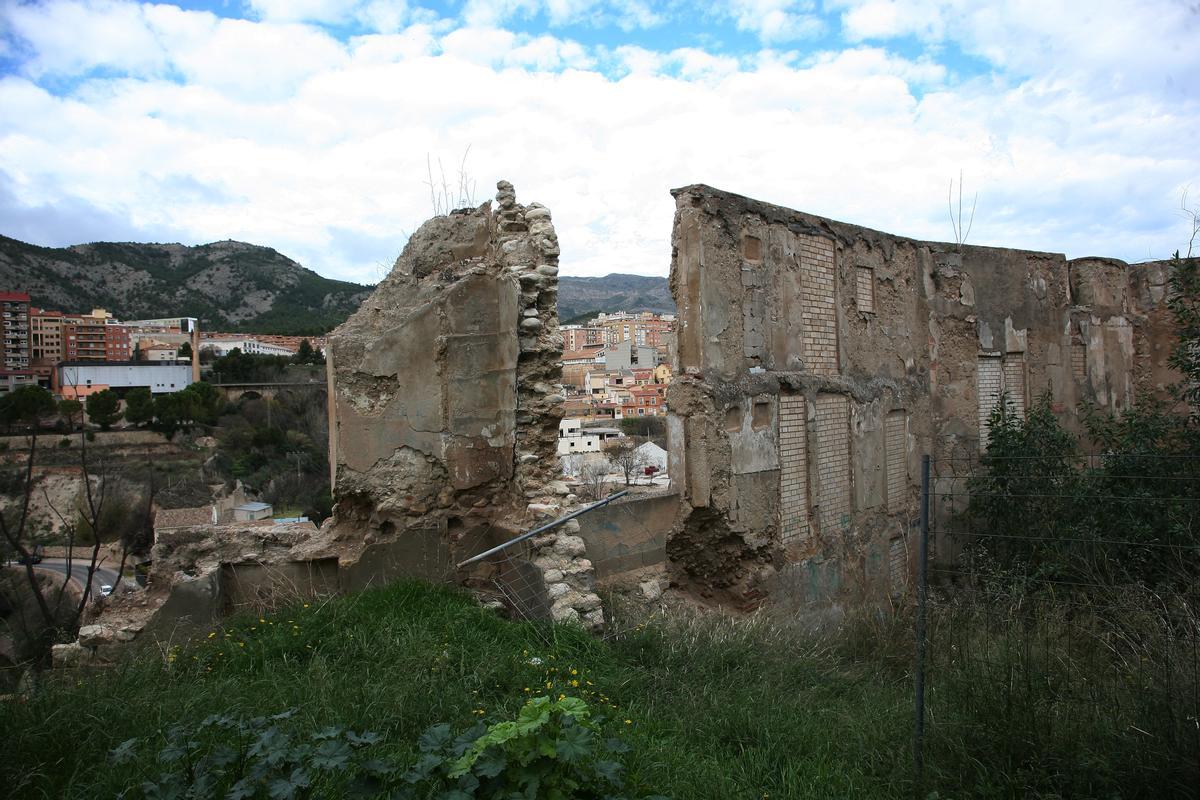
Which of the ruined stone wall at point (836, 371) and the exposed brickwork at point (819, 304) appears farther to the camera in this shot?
the exposed brickwork at point (819, 304)

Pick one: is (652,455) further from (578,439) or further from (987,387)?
(987,387)

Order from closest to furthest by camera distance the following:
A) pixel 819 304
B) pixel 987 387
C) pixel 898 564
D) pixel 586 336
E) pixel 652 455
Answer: pixel 819 304
pixel 898 564
pixel 987 387
pixel 652 455
pixel 586 336

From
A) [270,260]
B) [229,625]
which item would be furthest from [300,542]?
[270,260]

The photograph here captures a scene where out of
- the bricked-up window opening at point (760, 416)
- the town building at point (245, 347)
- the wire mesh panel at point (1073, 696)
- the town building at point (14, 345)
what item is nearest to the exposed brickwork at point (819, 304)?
the bricked-up window opening at point (760, 416)

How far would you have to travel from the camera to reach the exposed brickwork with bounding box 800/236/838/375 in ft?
26.7

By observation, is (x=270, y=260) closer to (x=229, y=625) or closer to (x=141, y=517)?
(x=141, y=517)

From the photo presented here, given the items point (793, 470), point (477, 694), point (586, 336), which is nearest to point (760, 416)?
point (793, 470)

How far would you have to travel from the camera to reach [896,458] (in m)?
9.54

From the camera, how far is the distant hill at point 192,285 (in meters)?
62.8

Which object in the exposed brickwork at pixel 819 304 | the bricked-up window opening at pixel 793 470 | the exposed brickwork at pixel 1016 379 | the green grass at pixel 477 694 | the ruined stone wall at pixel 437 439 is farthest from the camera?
the exposed brickwork at pixel 1016 379

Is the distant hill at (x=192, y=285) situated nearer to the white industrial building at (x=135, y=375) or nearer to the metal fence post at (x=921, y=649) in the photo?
the white industrial building at (x=135, y=375)

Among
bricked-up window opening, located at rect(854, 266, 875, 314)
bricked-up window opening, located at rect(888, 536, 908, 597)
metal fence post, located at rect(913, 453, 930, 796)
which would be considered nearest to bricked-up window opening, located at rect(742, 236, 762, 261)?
bricked-up window opening, located at rect(854, 266, 875, 314)

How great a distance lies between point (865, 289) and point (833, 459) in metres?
2.21

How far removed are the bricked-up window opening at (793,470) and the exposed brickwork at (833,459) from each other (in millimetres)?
297
